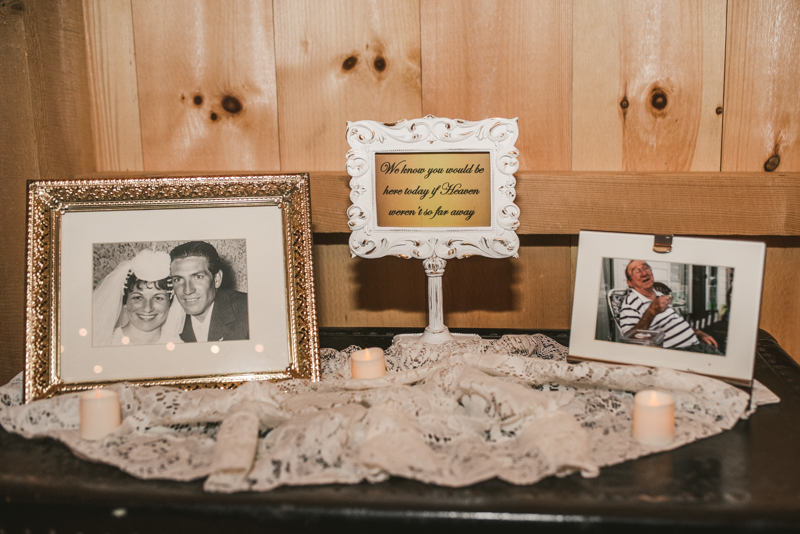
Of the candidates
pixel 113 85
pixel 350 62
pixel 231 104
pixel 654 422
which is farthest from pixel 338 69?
pixel 654 422

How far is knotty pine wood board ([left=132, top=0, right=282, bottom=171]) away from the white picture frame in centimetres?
33

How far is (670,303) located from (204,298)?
652 mm

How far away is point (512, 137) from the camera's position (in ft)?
2.91

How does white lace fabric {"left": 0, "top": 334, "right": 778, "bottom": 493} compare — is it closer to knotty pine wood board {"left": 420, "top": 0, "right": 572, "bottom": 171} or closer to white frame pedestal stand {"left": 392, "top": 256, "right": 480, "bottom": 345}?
white frame pedestal stand {"left": 392, "top": 256, "right": 480, "bottom": 345}

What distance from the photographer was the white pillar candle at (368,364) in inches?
32.8

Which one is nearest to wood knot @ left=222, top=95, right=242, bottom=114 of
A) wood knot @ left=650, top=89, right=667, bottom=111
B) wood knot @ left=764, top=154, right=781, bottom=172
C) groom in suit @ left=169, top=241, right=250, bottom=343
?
groom in suit @ left=169, top=241, right=250, bottom=343

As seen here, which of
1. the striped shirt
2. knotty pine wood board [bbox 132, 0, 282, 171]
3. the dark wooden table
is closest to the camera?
the dark wooden table

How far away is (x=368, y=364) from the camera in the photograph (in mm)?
835

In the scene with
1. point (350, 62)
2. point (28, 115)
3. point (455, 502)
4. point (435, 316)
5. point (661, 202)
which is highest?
point (350, 62)

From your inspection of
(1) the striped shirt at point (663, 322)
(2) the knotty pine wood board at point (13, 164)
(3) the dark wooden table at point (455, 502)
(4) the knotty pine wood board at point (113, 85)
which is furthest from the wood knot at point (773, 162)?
(2) the knotty pine wood board at point (13, 164)

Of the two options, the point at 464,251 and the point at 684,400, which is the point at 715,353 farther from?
the point at 464,251

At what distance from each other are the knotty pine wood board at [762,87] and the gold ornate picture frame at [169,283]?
799 mm

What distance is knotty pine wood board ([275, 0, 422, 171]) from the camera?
43.3 inches

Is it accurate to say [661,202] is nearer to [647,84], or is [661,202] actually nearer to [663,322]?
[647,84]
